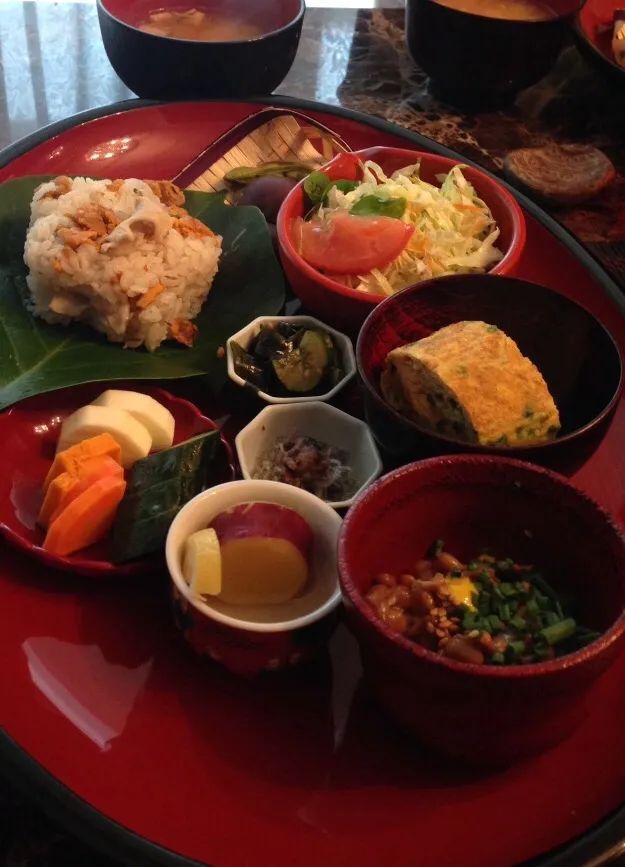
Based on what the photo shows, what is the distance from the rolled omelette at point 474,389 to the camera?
1.28 m

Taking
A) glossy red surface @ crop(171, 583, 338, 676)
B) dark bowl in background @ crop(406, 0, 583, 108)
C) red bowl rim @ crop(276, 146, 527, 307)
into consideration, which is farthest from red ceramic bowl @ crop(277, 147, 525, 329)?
glossy red surface @ crop(171, 583, 338, 676)

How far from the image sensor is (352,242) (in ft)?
5.59

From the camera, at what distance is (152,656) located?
118cm

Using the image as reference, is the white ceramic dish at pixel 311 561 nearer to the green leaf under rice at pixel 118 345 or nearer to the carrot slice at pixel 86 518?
the carrot slice at pixel 86 518

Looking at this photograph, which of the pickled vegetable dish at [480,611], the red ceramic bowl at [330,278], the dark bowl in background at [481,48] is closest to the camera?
the pickled vegetable dish at [480,611]

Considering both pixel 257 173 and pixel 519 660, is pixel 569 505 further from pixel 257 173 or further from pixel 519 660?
pixel 257 173

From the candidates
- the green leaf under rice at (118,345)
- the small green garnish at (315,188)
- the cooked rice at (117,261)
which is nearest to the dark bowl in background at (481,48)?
the small green garnish at (315,188)

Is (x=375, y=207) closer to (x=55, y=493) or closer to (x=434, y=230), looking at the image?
(x=434, y=230)

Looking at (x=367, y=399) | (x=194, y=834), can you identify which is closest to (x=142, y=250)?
(x=367, y=399)

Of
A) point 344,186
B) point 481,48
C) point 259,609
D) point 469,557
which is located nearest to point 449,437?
point 469,557

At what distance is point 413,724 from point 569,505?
35cm

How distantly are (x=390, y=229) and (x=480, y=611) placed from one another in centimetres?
93

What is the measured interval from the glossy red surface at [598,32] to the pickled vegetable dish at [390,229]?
2.79ft

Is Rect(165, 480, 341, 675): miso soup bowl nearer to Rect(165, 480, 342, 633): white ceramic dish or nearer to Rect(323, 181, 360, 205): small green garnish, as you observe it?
Rect(165, 480, 342, 633): white ceramic dish
